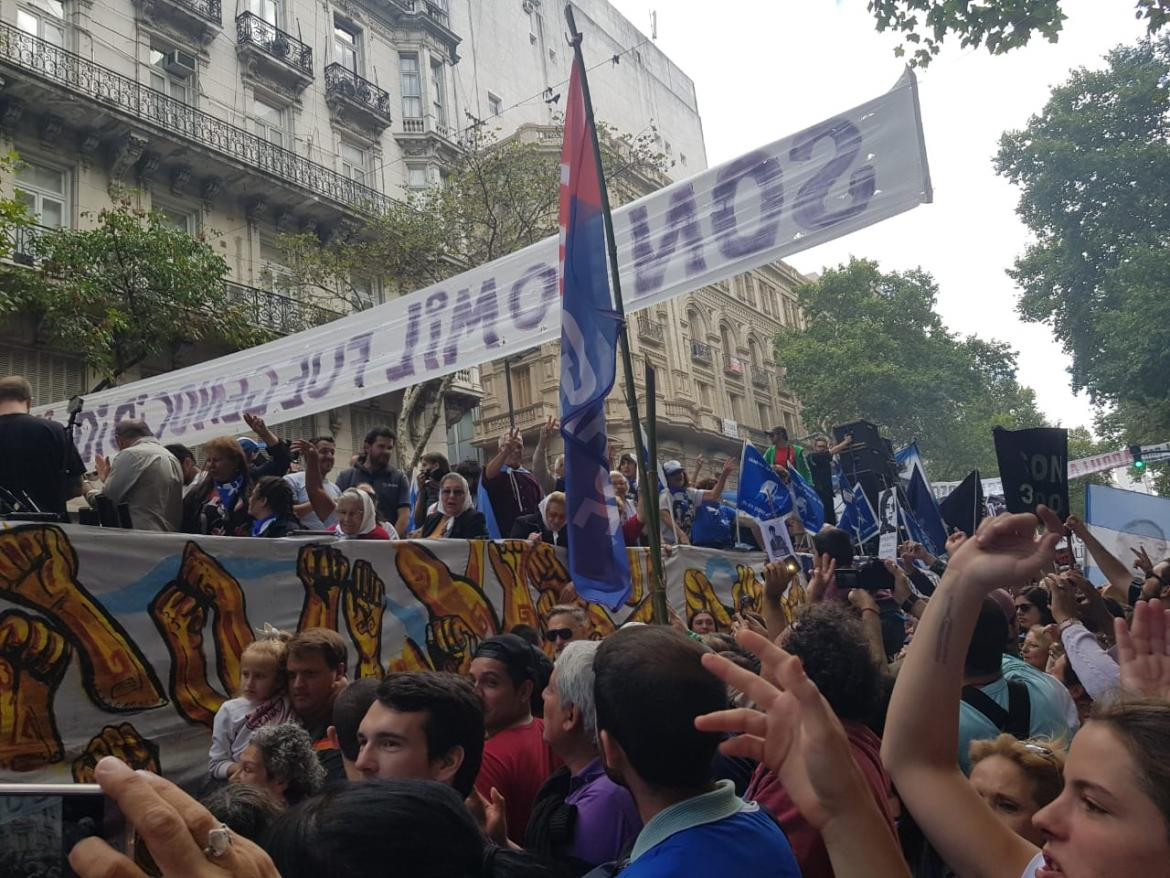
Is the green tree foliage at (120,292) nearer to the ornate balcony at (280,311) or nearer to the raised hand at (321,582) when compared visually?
the ornate balcony at (280,311)

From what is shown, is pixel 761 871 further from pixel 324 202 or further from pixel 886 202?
pixel 324 202

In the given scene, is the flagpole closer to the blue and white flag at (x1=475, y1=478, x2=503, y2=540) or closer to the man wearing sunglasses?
the man wearing sunglasses

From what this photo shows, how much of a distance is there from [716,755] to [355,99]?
2388 cm

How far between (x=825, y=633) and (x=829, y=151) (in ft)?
9.63

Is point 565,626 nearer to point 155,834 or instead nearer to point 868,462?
point 155,834

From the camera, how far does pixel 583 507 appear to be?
408cm

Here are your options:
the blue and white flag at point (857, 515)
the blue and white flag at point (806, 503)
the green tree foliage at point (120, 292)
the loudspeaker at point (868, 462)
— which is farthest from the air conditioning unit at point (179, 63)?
the blue and white flag at point (857, 515)

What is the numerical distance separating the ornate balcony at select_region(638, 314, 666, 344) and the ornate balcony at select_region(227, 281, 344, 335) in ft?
51.6

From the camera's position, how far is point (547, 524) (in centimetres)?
635

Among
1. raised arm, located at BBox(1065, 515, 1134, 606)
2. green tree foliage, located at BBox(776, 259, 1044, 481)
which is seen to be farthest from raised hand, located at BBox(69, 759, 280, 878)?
green tree foliage, located at BBox(776, 259, 1044, 481)

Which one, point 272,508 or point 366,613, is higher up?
point 272,508

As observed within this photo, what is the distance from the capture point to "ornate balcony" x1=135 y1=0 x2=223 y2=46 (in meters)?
19.0

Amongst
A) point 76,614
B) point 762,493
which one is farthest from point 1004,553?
point 762,493

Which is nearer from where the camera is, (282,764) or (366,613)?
(282,764)
